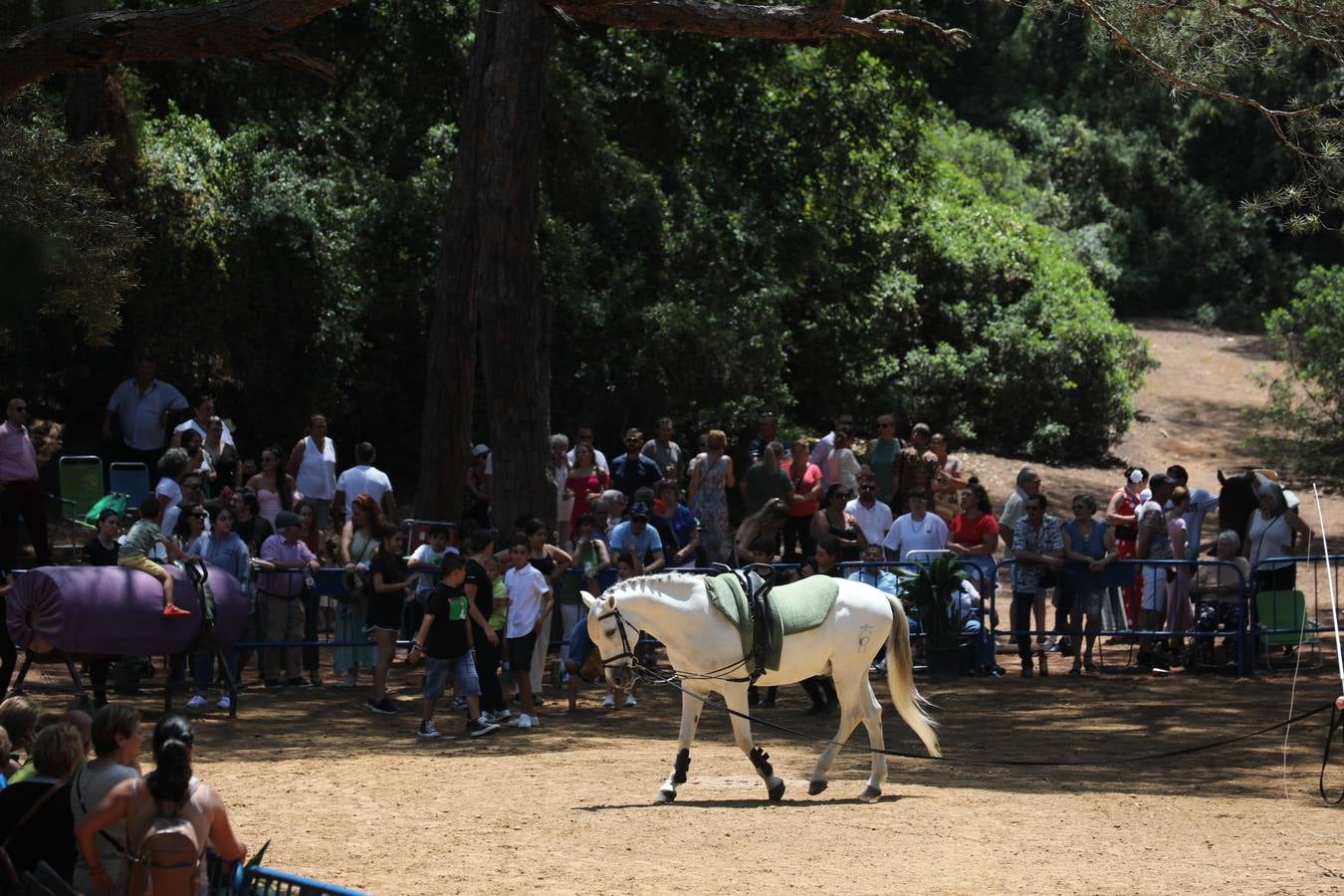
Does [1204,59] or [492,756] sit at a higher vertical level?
[1204,59]

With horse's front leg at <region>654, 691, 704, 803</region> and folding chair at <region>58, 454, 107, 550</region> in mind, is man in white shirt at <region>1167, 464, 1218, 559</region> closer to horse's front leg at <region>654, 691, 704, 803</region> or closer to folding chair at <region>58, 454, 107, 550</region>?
horse's front leg at <region>654, 691, 704, 803</region>

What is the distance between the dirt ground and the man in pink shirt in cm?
284

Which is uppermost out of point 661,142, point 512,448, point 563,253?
point 661,142

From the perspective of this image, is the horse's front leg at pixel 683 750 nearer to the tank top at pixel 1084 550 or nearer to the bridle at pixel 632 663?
the bridle at pixel 632 663

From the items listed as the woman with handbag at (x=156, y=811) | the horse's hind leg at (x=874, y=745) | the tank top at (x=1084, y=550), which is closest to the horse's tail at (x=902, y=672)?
the horse's hind leg at (x=874, y=745)

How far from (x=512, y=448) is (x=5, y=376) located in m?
8.32

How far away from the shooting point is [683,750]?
1218cm

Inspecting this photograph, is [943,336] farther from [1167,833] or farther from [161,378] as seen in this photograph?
Answer: [1167,833]

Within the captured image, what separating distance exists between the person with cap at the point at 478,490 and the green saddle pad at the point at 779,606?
8382mm

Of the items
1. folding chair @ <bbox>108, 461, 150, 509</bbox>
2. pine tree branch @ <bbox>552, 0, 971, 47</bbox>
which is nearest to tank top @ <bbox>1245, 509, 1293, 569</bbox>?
pine tree branch @ <bbox>552, 0, 971, 47</bbox>

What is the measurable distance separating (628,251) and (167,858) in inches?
A: 842

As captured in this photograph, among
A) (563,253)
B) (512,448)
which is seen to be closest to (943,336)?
(563,253)

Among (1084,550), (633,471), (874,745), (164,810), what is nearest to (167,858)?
(164,810)

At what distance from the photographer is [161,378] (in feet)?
74.9
